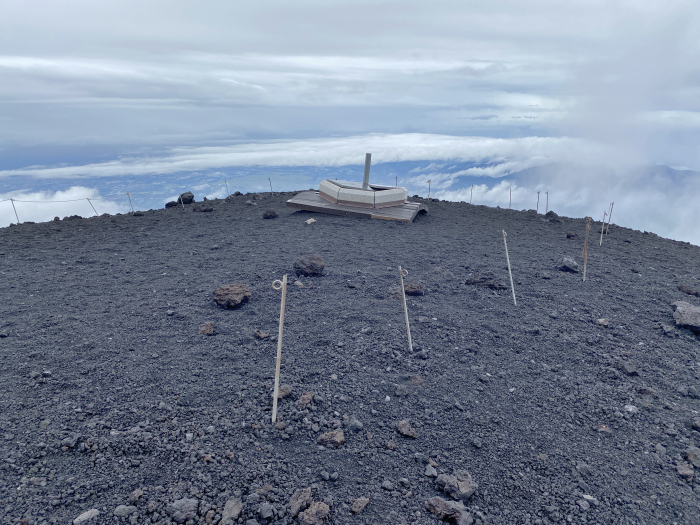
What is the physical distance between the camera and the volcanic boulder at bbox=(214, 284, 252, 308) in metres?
6.84

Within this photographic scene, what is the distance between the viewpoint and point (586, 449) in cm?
422

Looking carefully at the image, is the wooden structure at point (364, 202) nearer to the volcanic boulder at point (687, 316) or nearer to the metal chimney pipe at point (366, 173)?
the metal chimney pipe at point (366, 173)

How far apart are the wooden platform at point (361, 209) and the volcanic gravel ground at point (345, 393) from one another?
4218 mm

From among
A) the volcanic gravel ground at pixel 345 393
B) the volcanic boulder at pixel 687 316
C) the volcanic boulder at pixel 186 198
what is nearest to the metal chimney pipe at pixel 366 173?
the volcanic gravel ground at pixel 345 393

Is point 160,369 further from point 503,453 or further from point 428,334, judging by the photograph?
point 503,453

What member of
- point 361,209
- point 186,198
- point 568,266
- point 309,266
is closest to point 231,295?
point 309,266

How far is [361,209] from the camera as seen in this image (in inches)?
539

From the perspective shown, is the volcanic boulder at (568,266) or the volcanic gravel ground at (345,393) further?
the volcanic boulder at (568,266)

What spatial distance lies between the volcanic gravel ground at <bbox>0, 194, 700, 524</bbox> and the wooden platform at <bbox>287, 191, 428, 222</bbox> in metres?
4.22

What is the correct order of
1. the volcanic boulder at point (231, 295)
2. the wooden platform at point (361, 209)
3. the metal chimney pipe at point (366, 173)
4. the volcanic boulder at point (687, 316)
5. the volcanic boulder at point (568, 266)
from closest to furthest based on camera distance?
the volcanic boulder at point (687, 316) → the volcanic boulder at point (231, 295) → the volcanic boulder at point (568, 266) → the wooden platform at point (361, 209) → the metal chimney pipe at point (366, 173)

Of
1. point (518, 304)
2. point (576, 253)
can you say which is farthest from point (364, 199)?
point (518, 304)

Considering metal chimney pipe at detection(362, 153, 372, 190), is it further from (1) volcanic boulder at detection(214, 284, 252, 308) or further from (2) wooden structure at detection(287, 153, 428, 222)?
(1) volcanic boulder at detection(214, 284, 252, 308)

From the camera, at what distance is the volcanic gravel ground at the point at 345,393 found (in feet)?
11.9

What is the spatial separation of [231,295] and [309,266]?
1.82m
